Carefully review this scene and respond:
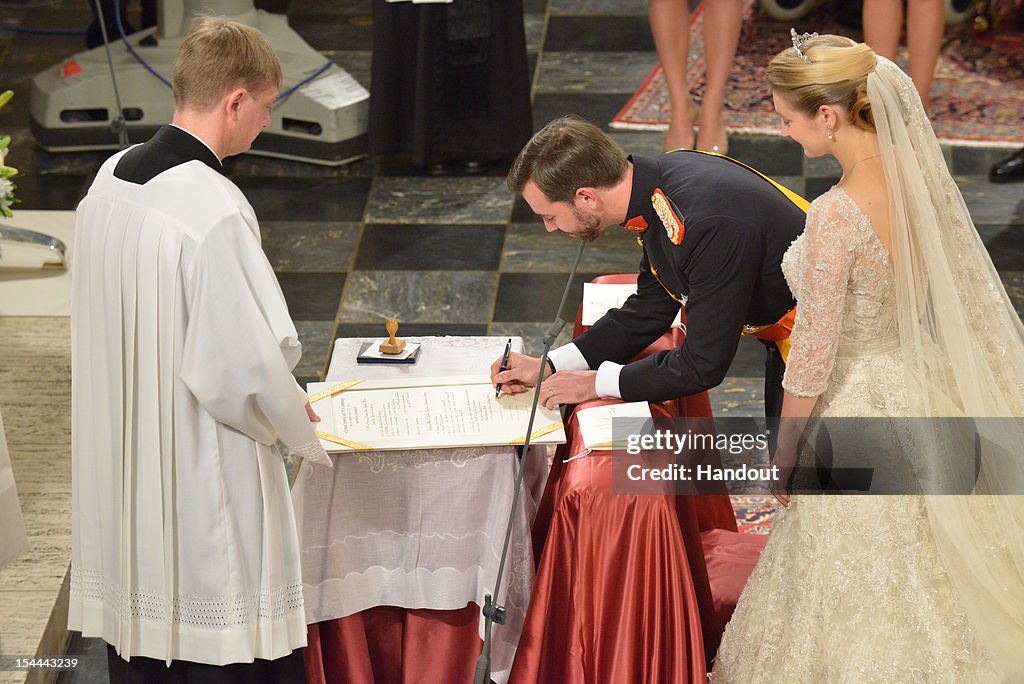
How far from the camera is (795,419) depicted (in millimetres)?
2490

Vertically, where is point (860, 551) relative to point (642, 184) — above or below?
below

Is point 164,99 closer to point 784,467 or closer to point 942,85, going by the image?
point 942,85

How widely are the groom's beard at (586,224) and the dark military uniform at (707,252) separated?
70mm

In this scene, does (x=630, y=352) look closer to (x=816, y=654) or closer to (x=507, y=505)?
(x=507, y=505)

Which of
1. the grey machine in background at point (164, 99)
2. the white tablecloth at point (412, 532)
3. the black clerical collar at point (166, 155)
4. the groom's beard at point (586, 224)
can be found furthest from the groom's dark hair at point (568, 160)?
the grey machine in background at point (164, 99)

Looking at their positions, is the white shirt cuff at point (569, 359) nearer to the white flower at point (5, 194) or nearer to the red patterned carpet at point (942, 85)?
the white flower at point (5, 194)

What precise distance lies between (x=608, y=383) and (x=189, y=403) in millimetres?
861

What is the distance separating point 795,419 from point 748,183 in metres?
0.49

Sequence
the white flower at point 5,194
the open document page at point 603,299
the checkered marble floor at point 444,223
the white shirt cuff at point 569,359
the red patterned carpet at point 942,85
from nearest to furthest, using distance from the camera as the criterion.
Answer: the white shirt cuff at point 569,359, the open document page at point 603,299, the white flower at point 5,194, the checkered marble floor at point 444,223, the red patterned carpet at point 942,85

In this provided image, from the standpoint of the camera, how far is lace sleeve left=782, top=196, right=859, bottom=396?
2264mm

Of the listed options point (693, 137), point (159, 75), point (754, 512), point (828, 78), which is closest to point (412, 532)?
point (828, 78)

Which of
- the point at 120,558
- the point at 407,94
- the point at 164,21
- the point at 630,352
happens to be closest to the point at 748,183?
the point at 630,352

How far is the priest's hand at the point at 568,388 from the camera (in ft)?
8.65

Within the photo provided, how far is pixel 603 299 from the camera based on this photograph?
309 cm
